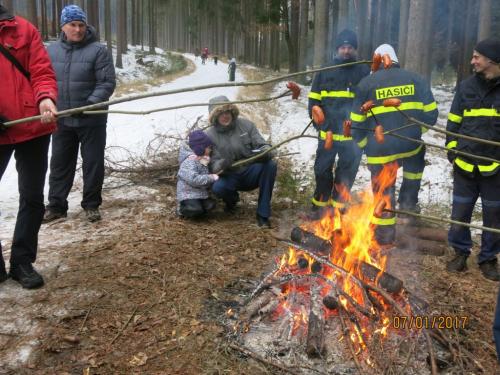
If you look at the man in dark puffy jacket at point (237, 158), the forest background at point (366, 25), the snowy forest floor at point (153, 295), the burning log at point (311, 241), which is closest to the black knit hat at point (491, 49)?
the snowy forest floor at point (153, 295)

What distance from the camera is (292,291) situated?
3316 millimetres

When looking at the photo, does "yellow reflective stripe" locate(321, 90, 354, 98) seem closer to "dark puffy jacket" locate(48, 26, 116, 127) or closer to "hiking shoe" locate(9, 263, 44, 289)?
"dark puffy jacket" locate(48, 26, 116, 127)

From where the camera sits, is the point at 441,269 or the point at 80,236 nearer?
the point at 441,269

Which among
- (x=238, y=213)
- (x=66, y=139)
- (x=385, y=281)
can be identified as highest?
(x=66, y=139)

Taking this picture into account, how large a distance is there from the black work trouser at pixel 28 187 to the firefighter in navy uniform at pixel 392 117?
3.11m

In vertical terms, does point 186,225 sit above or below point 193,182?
below

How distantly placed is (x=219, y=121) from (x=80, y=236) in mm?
2096

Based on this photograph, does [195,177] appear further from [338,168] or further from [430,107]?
[430,107]

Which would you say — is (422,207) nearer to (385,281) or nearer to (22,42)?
(385,281)

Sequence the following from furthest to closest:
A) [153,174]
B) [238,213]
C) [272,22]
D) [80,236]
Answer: [272,22] → [153,174] → [238,213] → [80,236]

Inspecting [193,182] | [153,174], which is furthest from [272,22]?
[193,182]

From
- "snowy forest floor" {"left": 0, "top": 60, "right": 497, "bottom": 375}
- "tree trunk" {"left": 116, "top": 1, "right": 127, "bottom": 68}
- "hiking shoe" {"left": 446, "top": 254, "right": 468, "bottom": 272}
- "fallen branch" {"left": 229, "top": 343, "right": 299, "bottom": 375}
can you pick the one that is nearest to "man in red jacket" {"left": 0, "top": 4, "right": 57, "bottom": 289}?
"snowy forest floor" {"left": 0, "top": 60, "right": 497, "bottom": 375}

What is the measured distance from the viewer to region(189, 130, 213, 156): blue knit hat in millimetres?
5102

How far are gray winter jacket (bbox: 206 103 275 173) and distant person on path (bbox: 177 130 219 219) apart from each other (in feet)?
0.53
